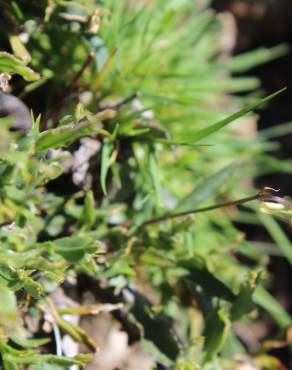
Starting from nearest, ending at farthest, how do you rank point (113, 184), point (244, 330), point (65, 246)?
point (65, 246) → point (113, 184) → point (244, 330)

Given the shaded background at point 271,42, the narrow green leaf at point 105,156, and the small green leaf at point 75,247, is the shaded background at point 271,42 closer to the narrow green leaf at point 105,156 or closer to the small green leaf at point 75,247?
the narrow green leaf at point 105,156

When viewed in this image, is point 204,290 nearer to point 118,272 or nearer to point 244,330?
point 118,272

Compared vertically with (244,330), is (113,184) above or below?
above

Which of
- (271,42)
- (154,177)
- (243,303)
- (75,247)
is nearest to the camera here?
(75,247)

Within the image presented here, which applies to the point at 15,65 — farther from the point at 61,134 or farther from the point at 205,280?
the point at 205,280

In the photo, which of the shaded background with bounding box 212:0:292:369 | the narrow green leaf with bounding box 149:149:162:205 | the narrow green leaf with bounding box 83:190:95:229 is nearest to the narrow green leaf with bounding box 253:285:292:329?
the narrow green leaf with bounding box 149:149:162:205

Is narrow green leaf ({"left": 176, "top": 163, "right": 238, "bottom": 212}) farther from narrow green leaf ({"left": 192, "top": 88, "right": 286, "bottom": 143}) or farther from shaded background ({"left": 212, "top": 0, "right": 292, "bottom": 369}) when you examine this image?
shaded background ({"left": 212, "top": 0, "right": 292, "bottom": 369})

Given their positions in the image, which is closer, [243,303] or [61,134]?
[61,134]

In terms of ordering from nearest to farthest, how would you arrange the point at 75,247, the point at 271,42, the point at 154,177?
the point at 75,247 < the point at 154,177 < the point at 271,42

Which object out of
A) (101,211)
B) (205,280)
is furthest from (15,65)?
(205,280)

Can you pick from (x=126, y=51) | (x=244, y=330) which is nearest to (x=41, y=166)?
(x=126, y=51)
